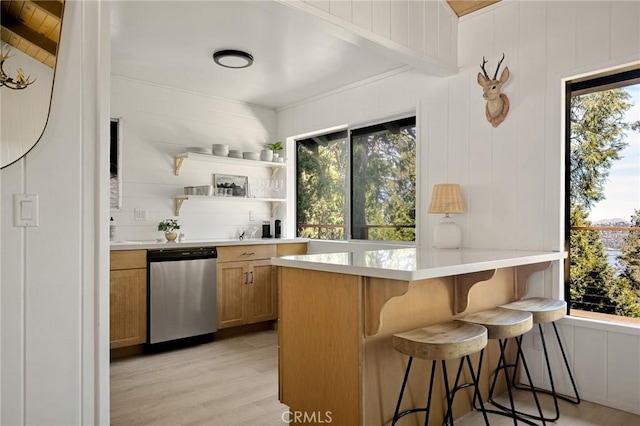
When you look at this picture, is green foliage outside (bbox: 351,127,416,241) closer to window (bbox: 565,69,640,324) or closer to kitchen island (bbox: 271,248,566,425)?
window (bbox: 565,69,640,324)

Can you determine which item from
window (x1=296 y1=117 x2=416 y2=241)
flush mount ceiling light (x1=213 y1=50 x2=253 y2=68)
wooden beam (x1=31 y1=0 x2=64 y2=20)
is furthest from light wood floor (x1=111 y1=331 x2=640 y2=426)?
flush mount ceiling light (x1=213 y1=50 x2=253 y2=68)

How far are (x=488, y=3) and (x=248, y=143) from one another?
2907 mm

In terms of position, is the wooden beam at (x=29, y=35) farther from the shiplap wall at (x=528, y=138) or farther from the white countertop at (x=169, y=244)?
the shiplap wall at (x=528, y=138)

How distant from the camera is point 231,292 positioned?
13.5 ft

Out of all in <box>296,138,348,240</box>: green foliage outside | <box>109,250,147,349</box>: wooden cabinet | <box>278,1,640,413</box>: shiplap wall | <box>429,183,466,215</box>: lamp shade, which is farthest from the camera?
<box>296,138,348,240</box>: green foliage outside

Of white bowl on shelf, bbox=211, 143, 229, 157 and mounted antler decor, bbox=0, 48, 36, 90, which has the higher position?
white bowl on shelf, bbox=211, 143, 229, 157

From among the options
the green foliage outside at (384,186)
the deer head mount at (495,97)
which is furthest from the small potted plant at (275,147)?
the deer head mount at (495,97)

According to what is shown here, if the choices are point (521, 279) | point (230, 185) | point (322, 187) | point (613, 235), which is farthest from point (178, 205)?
point (613, 235)

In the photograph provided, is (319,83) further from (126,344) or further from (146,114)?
(126,344)

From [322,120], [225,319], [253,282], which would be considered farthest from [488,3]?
[225,319]

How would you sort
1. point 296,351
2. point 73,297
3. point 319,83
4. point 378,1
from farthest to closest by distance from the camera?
point 319,83 < point 378,1 < point 296,351 < point 73,297

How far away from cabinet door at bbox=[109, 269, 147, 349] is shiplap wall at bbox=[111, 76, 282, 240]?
0.66 m

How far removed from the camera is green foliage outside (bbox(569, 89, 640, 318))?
2.66 metres

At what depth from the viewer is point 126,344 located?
11.5 feet
